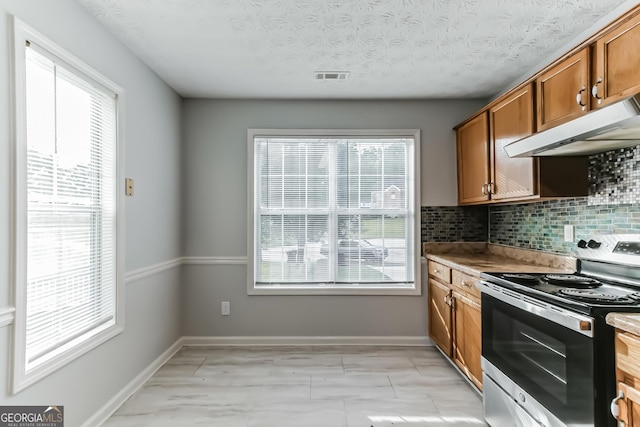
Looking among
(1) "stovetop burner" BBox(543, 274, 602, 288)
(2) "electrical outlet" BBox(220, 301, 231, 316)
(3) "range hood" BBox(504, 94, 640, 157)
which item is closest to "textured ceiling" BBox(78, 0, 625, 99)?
(3) "range hood" BBox(504, 94, 640, 157)

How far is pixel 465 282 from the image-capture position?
259 cm

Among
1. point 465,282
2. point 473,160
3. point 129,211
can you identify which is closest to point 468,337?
point 465,282

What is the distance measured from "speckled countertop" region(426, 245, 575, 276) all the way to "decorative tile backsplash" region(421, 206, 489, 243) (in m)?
0.20

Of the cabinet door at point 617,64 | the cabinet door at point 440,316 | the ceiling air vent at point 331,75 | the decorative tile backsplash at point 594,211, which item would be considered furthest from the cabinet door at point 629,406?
the ceiling air vent at point 331,75

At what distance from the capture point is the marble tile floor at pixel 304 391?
2.26 m

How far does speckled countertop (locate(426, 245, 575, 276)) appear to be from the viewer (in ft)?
7.91

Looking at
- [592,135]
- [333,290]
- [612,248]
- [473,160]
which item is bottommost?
[333,290]

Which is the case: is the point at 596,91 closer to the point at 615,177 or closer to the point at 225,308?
the point at 615,177

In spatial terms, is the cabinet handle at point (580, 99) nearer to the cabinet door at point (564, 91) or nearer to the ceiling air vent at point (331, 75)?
the cabinet door at point (564, 91)

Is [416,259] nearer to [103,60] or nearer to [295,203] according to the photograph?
[295,203]

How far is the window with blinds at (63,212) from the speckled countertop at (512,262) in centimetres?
231

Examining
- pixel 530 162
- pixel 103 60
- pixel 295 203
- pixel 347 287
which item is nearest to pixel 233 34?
pixel 103 60

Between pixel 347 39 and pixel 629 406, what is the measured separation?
222 cm

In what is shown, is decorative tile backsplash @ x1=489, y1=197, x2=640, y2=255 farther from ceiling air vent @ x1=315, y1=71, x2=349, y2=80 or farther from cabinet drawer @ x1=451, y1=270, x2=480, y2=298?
ceiling air vent @ x1=315, y1=71, x2=349, y2=80
